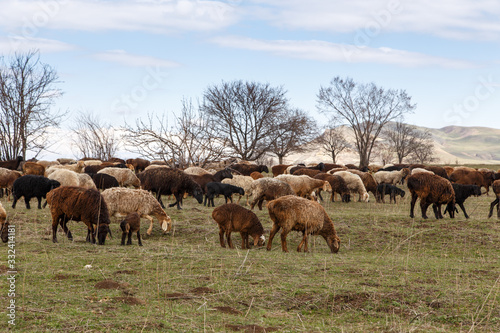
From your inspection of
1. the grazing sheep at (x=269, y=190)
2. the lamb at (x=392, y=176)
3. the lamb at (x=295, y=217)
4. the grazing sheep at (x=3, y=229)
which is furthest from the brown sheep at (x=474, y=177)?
the grazing sheep at (x=3, y=229)

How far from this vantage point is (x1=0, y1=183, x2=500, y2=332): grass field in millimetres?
5496

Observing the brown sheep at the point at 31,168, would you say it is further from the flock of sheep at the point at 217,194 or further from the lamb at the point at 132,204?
the lamb at the point at 132,204

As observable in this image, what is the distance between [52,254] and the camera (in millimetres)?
8805

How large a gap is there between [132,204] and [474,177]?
2169 centimetres

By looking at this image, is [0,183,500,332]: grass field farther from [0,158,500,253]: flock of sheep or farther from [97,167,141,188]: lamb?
[97,167,141,188]: lamb

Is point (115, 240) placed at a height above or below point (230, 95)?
below

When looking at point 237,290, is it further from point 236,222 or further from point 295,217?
point 236,222

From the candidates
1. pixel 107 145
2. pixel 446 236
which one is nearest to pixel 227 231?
pixel 446 236

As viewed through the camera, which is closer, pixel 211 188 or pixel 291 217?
pixel 291 217

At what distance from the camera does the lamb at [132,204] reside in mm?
11945

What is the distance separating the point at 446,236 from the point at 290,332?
8898 mm

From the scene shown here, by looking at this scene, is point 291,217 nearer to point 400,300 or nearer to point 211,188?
point 400,300

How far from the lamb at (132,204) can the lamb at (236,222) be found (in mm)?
1851

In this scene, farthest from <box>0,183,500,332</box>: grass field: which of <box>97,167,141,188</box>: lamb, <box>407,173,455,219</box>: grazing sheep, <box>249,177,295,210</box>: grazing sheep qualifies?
<box>97,167,141,188</box>: lamb
